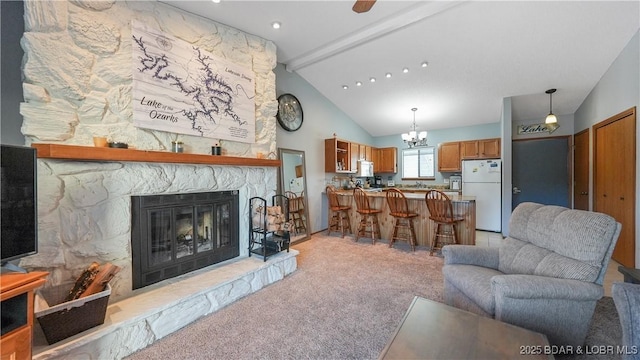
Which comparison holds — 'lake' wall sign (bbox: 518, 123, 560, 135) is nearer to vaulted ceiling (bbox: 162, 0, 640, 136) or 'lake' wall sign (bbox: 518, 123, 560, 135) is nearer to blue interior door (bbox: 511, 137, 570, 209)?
blue interior door (bbox: 511, 137, 570, 209)

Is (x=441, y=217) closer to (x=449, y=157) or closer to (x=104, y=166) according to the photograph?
(x=449, y=157)

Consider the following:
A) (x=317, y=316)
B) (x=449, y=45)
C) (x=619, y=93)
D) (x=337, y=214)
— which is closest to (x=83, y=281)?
(x=317, y=316)

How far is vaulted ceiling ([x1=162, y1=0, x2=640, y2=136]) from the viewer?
277 cm

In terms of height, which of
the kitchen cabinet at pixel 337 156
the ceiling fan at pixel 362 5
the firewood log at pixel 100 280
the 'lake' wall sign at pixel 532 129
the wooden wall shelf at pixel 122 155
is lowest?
the firewood log at pixel 100 280

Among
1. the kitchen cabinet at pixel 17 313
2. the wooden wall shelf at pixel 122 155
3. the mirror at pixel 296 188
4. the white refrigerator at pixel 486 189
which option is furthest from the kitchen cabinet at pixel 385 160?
the kitchen cabinet at pixel 17 313

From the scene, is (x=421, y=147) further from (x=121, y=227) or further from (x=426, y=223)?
(x=121, y=227)

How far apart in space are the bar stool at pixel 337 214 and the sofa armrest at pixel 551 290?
332 cm

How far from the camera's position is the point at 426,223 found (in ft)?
13.7

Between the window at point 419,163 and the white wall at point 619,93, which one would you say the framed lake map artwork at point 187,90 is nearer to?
the white wall at point 619,93

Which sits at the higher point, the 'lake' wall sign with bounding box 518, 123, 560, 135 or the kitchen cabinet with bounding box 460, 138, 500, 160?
the 'lake' wall sign with bounding box 518, 123, 560, 135

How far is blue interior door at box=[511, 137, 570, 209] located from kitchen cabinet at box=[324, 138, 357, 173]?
4020 mm

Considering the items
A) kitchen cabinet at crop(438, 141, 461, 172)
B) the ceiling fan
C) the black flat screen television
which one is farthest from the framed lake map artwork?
kitchen cabinet at crop(438, 141, 461, 172)

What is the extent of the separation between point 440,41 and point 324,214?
3784 millimetres

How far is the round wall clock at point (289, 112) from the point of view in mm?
4262
